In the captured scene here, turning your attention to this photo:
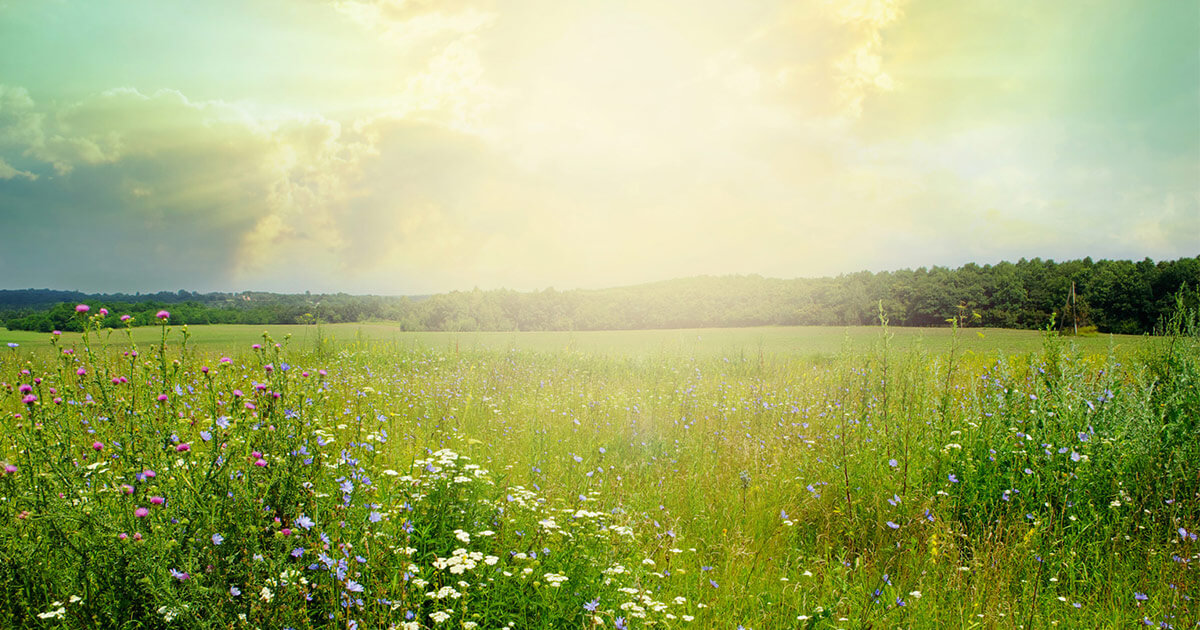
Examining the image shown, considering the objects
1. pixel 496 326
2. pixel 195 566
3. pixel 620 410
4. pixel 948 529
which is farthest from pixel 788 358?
pixel 496 326

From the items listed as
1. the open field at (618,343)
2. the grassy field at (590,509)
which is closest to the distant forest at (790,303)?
the open field at (618,343)

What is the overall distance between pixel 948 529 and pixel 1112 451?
2.03 meters

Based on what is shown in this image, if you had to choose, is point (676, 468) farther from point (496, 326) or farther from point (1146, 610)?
point (496, 326)

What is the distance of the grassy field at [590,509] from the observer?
89.3 inches

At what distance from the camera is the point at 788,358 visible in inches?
531

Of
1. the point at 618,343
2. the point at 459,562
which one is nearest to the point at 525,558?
the point at 459,562

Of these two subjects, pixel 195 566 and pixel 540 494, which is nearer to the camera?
pixel 195 566

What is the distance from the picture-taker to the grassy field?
→ 2268mm

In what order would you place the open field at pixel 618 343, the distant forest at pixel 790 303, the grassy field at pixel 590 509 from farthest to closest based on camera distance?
1. the distant forest at pixel 790 303
2. the open field at pixel 618 343
3. the grassy field at pixel 590 509

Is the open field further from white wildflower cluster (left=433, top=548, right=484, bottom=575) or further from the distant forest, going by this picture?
white wildflower cluster (left=433, top=548, right=484, bottom=575)

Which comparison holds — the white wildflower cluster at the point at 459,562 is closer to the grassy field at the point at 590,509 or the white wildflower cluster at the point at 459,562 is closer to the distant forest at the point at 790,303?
the grassy field at the point at 590,509

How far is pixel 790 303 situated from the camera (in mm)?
25906

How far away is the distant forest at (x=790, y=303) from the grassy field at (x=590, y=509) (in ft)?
41.6

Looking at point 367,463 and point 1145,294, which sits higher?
point 1145,294
